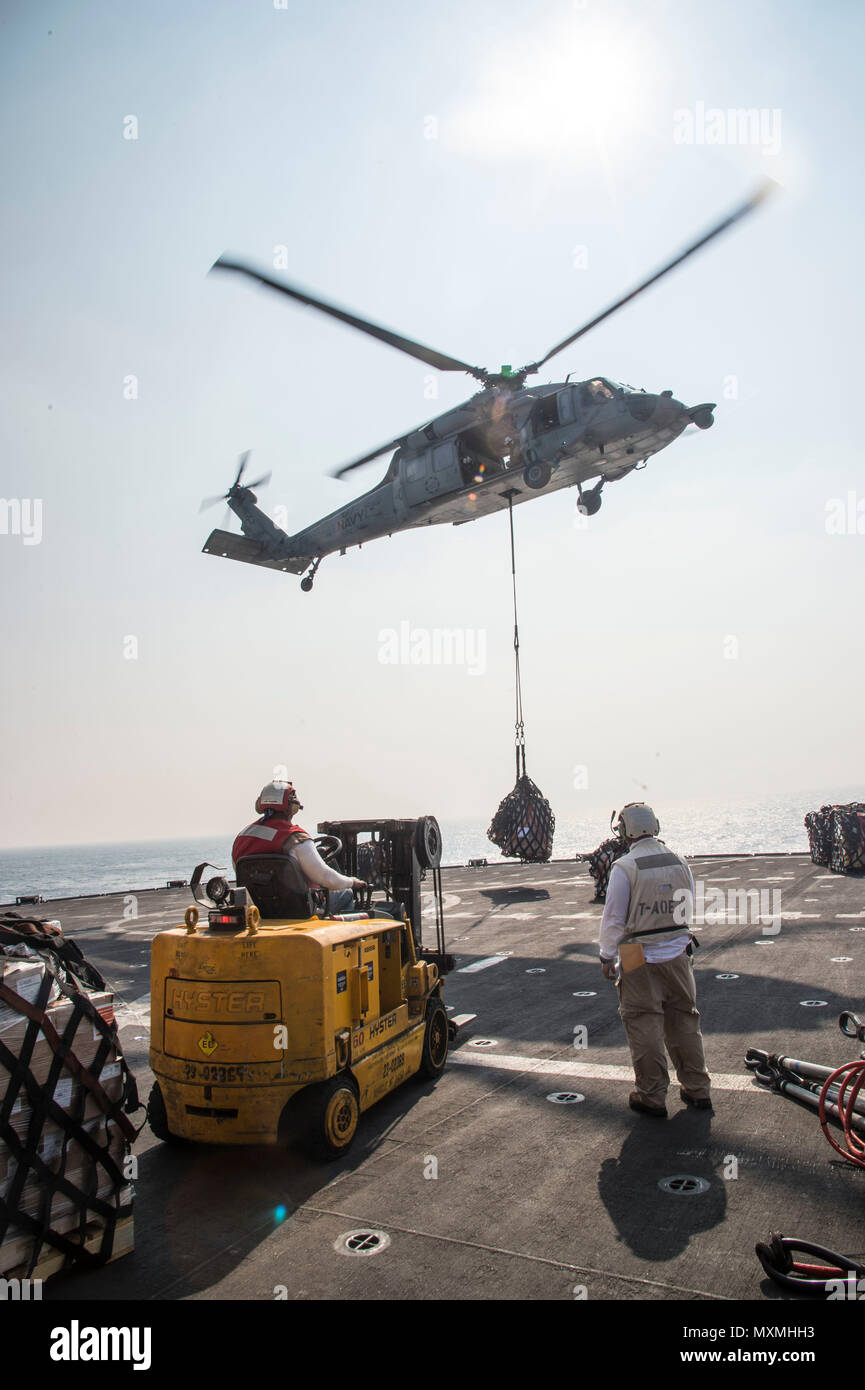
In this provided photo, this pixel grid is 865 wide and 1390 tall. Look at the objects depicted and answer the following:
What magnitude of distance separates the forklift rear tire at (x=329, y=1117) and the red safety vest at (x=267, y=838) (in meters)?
1.71

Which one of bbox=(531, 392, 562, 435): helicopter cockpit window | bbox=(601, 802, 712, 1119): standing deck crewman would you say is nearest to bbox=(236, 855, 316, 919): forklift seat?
bbox=(601, 802, 712, 1119): standing deck crewman

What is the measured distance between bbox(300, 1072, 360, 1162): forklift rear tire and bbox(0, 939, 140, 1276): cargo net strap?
128cm

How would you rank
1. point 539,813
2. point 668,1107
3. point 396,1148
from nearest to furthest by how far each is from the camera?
point 396,1148
point 668,1107
point 539,813

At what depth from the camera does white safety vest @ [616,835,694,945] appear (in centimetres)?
622

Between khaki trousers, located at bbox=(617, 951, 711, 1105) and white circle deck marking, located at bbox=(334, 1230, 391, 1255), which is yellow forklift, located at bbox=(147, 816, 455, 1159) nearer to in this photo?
white circle deck marking, located at bbox=(334, 1230, 391, 1255)

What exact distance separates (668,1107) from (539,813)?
1508 cm

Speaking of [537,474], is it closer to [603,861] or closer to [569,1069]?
[603,861]

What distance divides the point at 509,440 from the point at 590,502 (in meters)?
2.40

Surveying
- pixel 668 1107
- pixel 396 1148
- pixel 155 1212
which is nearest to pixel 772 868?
pixel 668 1107

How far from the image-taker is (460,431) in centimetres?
1902

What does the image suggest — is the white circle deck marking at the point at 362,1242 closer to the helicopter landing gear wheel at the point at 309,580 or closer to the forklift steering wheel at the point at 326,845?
the forklift steering wheel at the point at 326,845

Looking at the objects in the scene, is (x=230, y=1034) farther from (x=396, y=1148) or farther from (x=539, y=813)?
(x=539, y=813)

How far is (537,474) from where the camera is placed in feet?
57.4
